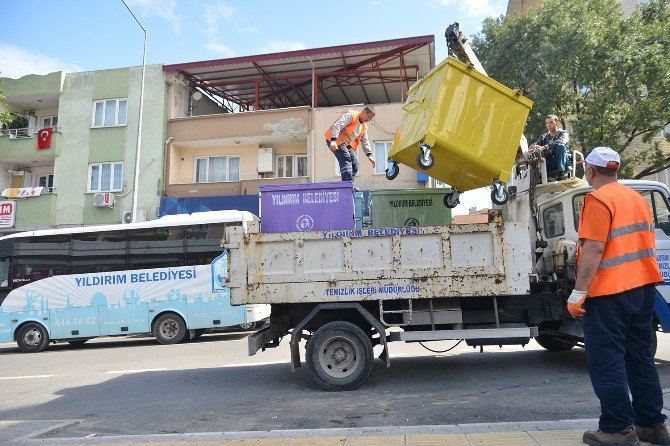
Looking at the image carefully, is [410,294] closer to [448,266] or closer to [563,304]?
[448,266]

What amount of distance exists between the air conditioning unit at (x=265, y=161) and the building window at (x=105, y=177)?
20.0 ft

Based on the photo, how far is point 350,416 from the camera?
487cm

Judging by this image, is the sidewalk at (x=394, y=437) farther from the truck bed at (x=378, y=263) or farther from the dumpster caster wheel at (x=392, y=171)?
the dumpster caster wheel at (x=392, y=171)

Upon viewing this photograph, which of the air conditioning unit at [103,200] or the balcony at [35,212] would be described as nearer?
the air conditioning unit at [103,200]

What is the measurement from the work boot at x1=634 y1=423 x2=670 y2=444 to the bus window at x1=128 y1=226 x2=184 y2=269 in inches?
420

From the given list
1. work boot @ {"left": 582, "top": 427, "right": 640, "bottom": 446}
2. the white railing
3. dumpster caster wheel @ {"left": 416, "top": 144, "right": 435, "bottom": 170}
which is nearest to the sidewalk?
work boot @ {"left": 582, "top": 427, "right": 640, "bottom": 446}

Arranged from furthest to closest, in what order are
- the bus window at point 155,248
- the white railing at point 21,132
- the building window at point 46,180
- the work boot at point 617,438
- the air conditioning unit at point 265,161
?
the building window at point 46,180 → the white railing at point 21,132 → the air conditioning unit at point 265,161 → the bus window at point 155,248 → the work boot at point 617,438

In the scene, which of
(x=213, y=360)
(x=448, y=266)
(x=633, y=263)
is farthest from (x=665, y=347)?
(x=213, y=360)

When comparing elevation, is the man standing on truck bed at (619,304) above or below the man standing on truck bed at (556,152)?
below

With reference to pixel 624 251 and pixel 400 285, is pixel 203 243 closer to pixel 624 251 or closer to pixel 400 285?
pixel 400 285

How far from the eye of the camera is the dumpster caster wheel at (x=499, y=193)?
607 centimetres

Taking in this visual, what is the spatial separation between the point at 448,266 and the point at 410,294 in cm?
55

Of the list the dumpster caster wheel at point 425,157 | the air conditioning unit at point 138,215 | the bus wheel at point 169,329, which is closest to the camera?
the dumpster caster wheel at point 425,157

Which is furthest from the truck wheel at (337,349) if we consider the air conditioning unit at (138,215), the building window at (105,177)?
the building window at (105,177)
